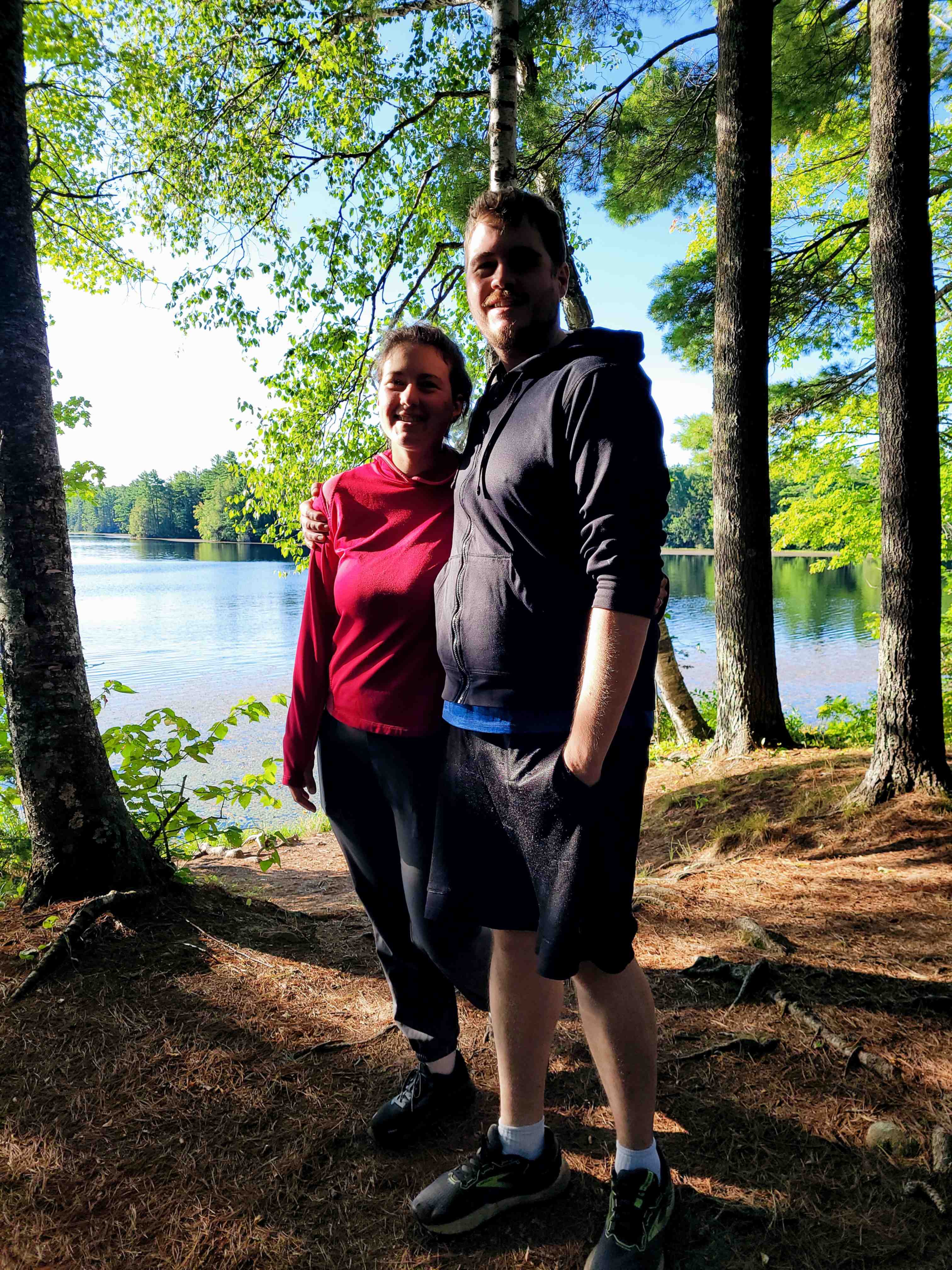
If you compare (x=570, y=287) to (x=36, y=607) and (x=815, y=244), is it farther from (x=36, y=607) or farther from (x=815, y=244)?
(x=36, y=607)

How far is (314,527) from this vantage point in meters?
1.95

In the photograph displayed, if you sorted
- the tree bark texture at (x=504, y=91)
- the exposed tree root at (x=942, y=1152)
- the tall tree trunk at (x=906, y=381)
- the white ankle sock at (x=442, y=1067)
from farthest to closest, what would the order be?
the tree bark texture at (x=504, y=91), the tall tree trunk at (x=906, y=381), the white ankle sock at (x=442, y=1067), the exposed tree root at (x=942, y=1152)

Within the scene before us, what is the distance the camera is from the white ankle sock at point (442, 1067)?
6.25 ft

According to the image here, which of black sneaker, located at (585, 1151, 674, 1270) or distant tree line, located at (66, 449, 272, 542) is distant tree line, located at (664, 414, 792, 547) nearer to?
black sneaker, located at (585, 1151, 674, 1270)

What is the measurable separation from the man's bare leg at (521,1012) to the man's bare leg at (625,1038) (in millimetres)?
85

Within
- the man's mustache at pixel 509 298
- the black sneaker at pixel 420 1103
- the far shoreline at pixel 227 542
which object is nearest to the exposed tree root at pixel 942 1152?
the black sneaker at pixel 420 1103

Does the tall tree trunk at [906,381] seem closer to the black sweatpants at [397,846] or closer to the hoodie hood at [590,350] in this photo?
the black sweatpants at [397,846]

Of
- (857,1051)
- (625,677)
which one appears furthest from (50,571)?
(857,1051)

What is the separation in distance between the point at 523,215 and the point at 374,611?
900mm

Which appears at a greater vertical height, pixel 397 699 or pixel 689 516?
pixel 689 516

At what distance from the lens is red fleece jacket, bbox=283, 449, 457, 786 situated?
176 centimetres

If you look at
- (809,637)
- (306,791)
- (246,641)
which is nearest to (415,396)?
(306,791)

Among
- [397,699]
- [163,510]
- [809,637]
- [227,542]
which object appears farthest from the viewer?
[163,510]

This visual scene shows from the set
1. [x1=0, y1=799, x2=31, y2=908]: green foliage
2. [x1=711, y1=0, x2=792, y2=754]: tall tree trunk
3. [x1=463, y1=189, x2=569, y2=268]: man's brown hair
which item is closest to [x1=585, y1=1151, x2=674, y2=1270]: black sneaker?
[x1=463, y1=189, x2=569, y2=268]: man's brown hair
